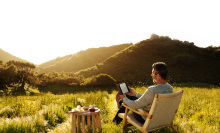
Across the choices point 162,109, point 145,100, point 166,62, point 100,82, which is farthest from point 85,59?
point 162,109

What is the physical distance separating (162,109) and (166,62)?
99.5ft

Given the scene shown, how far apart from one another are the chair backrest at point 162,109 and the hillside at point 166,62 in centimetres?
1974

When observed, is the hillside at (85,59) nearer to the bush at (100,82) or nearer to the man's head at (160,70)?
the bush at (100,82)

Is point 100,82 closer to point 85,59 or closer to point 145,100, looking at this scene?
point 145,100

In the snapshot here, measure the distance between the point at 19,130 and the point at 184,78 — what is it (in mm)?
24746

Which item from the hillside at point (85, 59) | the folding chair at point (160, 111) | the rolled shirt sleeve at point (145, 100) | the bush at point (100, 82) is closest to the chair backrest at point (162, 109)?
the folding chair at point (160, 111)

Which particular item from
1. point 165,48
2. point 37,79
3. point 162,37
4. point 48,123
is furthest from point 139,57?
point 48,123

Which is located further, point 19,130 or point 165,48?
point 165,48

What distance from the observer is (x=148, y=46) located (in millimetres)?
35594

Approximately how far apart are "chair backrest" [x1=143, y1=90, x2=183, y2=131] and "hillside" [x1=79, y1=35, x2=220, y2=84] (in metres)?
19.7

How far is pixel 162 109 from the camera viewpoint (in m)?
3.37

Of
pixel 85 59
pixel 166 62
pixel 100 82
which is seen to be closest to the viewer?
pixel 100 82

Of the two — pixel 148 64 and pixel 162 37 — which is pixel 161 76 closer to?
pixel 148 64

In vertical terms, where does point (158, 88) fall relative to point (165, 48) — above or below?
below
